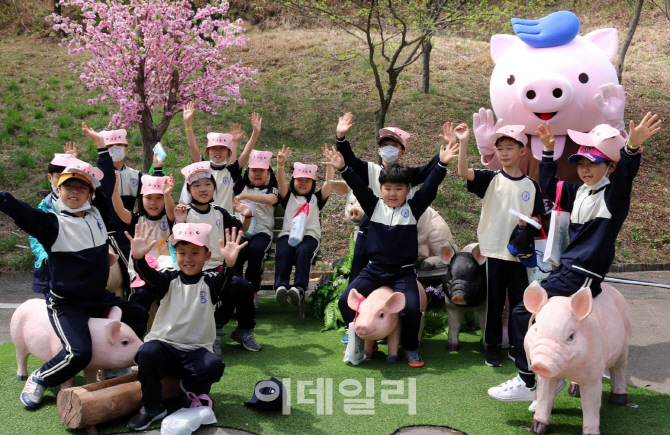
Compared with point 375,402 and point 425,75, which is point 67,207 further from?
point 425,75

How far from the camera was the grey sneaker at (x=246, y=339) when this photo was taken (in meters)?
5.31

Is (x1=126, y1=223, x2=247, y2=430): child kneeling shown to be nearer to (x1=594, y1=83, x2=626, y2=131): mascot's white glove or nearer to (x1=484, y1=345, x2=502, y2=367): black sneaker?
(x1=484, y1=345, x2=502, y2=367): black sneaker

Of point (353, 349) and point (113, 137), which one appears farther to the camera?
point (113, 137)

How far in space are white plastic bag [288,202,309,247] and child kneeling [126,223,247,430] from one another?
2020mm

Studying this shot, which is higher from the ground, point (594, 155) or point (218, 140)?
point (218, 140)

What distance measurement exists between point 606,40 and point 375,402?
13.4 feet

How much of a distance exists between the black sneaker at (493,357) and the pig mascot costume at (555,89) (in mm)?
1596

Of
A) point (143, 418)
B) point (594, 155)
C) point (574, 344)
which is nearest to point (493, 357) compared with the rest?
point (574, 344)

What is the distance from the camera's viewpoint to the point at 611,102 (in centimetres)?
502

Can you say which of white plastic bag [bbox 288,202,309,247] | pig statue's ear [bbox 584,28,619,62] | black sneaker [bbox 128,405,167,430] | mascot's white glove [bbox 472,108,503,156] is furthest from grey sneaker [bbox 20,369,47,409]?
pig statue's ear [bbox 584,28,619,62]

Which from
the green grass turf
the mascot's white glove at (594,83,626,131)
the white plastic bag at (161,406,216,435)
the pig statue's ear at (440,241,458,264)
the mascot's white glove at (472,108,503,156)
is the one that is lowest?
the green grass turf

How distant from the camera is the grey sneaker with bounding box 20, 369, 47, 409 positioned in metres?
3.95

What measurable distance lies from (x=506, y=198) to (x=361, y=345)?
172 cm

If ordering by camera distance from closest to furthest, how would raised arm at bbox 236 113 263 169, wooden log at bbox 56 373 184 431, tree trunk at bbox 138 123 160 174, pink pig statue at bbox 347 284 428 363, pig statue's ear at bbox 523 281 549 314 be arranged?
wooden log at bbox 56 373 184 431 → pig statue's ear at bbox 523 281 549 314 → pink pig statue at bbox 347 284 428 363 → raised arm at bbox 236 113 263 169 → tree trunk at bbox 138 123 160 174
